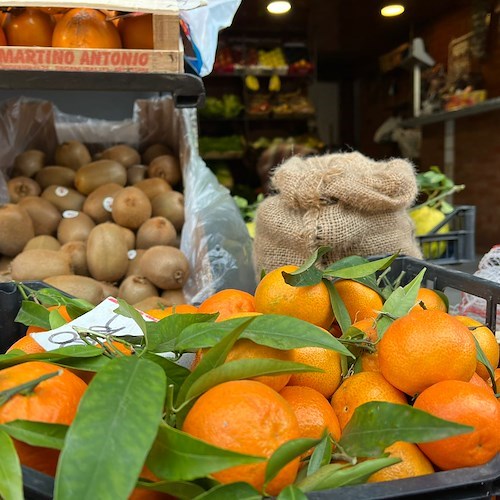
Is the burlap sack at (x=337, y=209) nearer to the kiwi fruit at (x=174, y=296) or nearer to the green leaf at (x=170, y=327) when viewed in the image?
the kiwi fruit at (x=174, y=296)

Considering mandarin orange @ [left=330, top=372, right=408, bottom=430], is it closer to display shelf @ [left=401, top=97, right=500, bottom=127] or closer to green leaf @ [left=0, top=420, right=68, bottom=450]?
green leaf @ [left=0, top=420, right=68, bottom=450]

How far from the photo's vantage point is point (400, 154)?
6426mm

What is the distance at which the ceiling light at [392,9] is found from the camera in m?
5.04

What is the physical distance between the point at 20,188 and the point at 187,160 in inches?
24.2

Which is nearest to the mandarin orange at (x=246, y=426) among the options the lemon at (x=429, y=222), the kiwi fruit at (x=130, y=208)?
the kiwi fruit at (x=130, y=208)

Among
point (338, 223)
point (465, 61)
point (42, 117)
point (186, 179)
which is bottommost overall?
point (338, 223)

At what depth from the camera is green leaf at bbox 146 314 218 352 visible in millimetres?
618

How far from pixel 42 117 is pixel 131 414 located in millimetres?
2027

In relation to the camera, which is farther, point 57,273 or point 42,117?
point 42,117

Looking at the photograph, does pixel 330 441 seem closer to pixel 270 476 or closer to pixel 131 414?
pixel 270 476

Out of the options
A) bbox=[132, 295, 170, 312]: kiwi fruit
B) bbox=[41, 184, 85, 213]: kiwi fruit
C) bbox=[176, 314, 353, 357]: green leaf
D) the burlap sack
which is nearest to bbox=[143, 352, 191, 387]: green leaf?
bbox=[176, 314, 353, 357]: green leaf

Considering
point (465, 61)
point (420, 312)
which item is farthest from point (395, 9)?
point (420, 312)

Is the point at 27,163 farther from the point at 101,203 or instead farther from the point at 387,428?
the point at 387,428

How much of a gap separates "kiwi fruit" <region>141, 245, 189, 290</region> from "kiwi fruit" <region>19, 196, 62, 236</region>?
0.43m
